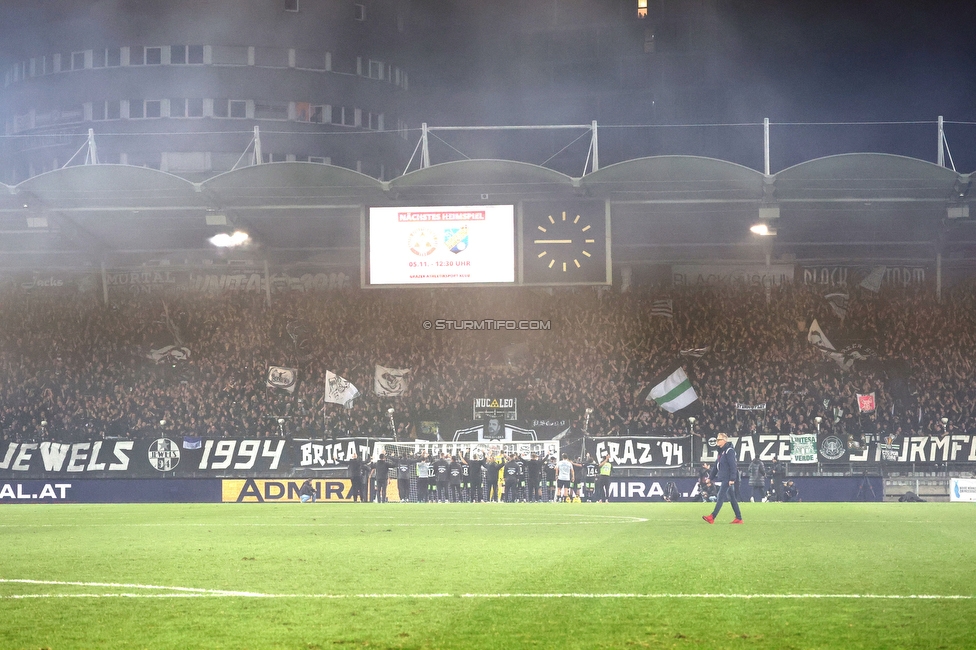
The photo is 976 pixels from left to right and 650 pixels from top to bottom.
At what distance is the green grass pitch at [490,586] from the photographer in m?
7.72

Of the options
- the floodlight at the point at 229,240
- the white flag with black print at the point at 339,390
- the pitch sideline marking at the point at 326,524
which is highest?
the floodlight at the point at 229,240

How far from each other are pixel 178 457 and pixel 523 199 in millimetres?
11912

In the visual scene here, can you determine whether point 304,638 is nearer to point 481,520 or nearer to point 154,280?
point 481,520

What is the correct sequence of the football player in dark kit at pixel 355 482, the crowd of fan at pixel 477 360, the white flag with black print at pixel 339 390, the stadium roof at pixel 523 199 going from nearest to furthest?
the stadium roof at pixel 523 199, the football player in dark kit at pixel 355 482, the crowd of fan at pixel 477 360, the white flag with black print at pixel 339 390

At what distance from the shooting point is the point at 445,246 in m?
27.6

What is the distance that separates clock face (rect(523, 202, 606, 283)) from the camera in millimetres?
26719

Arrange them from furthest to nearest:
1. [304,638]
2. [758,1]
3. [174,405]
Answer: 1. [758,1]
2. [174,405]
3. [304,638]

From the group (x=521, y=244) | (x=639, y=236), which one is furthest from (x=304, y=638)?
(x=639, y=236)

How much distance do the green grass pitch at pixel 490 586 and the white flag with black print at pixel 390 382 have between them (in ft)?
51.6

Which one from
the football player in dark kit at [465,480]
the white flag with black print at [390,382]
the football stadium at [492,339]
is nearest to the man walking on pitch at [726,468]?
the football stadium at [492,339]

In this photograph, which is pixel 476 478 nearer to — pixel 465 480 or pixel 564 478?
pixel 465 480

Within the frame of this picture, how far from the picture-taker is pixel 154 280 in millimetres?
38688

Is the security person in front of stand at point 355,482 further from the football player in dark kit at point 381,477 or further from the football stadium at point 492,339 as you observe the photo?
the football player in dark kit at point 381,477

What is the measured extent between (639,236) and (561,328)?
147 inches
